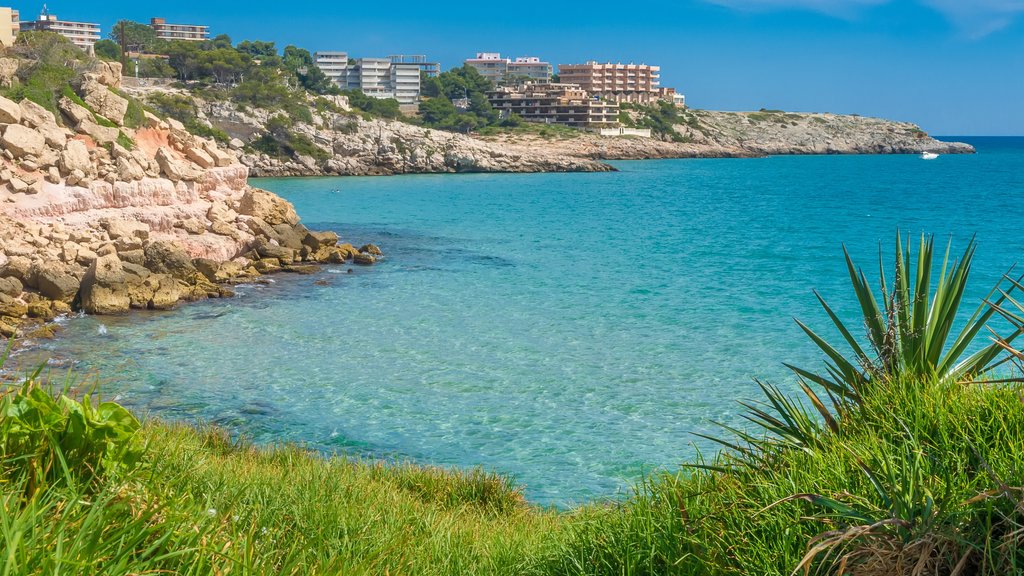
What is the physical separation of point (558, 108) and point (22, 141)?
4427 inches

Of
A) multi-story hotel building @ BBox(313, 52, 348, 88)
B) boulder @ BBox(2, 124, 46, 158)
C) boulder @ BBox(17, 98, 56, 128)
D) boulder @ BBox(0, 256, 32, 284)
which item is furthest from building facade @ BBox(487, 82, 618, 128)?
boulder @ BBox(0, 256, 32, 284)

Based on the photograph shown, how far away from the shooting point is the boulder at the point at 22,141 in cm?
2086

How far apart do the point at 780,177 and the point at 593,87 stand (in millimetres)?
90961

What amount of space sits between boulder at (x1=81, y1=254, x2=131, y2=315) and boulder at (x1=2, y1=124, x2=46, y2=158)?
4.02 metres

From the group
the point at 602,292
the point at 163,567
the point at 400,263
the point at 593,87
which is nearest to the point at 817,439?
the point at 163,567

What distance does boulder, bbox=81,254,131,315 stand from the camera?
1828 cm

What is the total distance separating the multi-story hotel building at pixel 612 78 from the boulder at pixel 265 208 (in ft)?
478

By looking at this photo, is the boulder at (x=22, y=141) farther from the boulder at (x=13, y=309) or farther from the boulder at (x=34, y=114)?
the boulder at (x=13, y=309)

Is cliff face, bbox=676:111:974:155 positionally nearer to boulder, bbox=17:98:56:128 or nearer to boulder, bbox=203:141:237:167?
boulder, bbox=203:141:237:167

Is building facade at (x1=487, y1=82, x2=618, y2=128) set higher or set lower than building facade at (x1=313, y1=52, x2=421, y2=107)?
lower

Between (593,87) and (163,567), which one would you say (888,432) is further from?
(593,87)

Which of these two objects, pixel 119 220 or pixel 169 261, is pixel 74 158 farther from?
pixel 169 261

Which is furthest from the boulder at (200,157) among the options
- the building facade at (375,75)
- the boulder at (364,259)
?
the building facade at (375,75)

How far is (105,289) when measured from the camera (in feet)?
61.2
